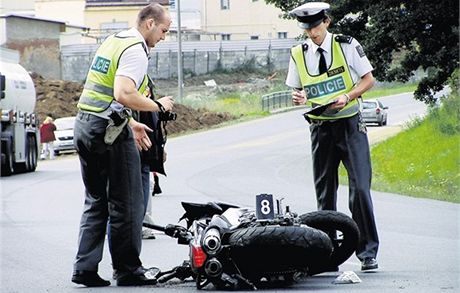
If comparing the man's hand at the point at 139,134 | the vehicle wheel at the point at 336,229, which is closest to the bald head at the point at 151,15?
the man's hand at the point at 139,134

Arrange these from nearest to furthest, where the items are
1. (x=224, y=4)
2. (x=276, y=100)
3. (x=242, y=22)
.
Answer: (x=276, y=100), (x=224, y=4), (x=242, y=22)

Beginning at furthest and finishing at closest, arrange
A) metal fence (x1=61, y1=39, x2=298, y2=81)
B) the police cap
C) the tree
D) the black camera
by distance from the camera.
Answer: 1. metal fence (x1=61, y1=39, x2=298, y2=81)
2. the tree
3. the police cap
4. the black camera

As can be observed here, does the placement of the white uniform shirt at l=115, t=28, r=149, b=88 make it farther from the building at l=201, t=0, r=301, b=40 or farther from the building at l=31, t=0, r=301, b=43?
the building at l=201, t=0, r=301, b=40

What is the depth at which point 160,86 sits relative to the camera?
8494cm

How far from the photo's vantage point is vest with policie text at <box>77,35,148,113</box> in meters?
9.39

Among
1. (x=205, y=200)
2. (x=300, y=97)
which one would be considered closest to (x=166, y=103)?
(x=300, y=97)

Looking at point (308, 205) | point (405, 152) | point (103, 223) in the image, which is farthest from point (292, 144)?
point (103, 223)

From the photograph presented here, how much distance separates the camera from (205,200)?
20672 mm

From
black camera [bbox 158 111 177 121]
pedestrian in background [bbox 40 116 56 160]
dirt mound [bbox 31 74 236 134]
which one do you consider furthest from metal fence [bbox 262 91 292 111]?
black camera [bbox 158 111 177 121]

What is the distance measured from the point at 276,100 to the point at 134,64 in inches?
2639

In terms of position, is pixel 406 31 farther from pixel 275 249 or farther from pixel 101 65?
pixel 275 249

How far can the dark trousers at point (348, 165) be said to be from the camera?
10.2 m

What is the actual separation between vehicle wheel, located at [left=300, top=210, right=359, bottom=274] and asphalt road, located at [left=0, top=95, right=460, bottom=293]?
6.3 inches

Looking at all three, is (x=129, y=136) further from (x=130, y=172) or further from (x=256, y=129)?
(x=256, y=129)
